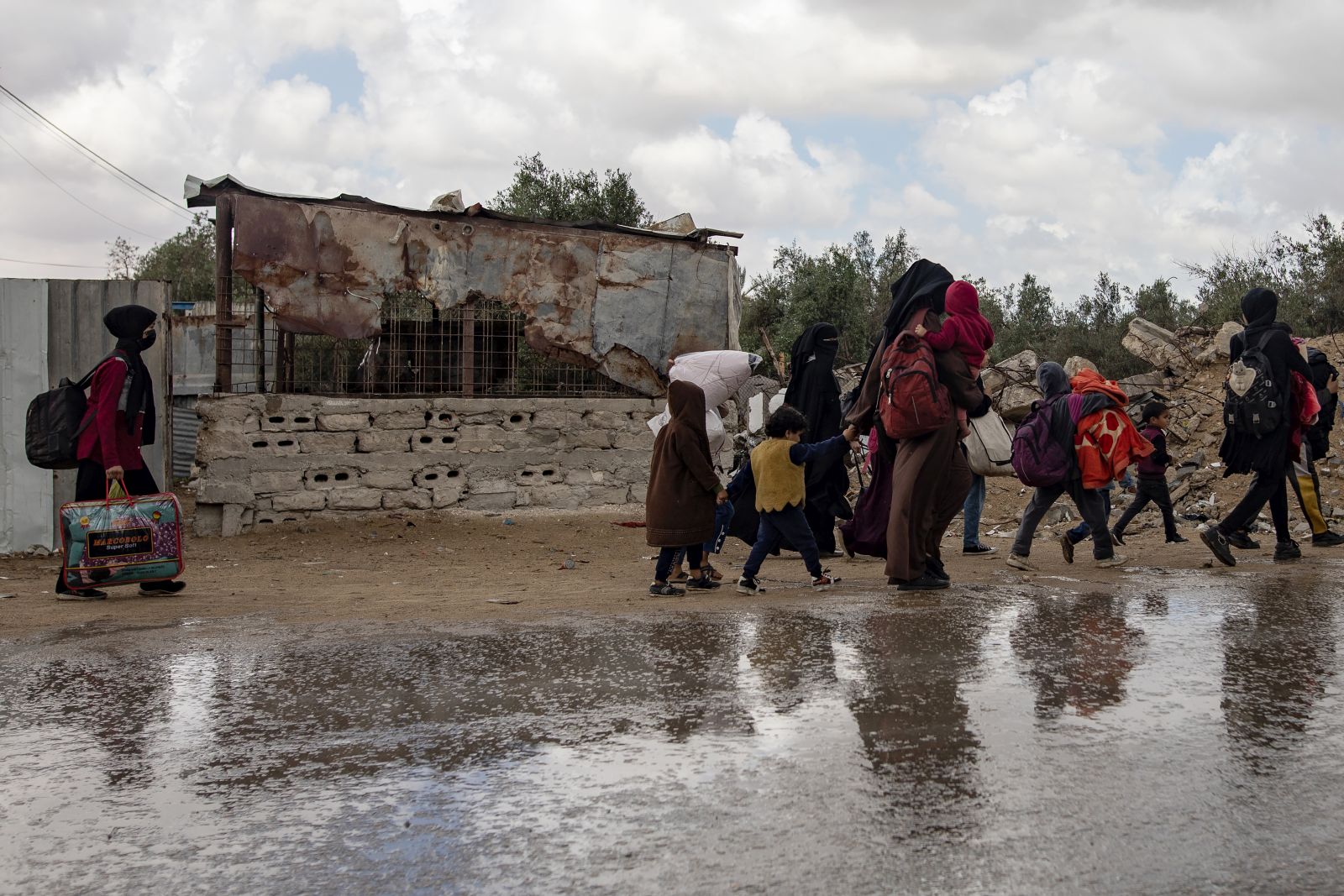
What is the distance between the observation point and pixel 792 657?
4.89 m

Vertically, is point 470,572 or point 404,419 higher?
point 404,419

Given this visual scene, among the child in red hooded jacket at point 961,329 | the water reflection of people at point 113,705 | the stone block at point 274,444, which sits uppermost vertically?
the child in red hooded jacket at point 961,329

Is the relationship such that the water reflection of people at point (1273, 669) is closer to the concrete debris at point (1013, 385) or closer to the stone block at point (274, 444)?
the stone block at point (274, 444)

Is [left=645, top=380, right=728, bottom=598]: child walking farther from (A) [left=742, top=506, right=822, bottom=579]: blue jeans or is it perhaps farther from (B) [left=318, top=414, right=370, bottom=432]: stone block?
(B) [left=318, top=414, right=370, bottom=432]: stone block

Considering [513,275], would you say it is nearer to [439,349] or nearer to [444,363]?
[439,349]

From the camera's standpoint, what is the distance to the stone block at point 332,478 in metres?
11.9

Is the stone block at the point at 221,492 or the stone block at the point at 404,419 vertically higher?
the stone block at the point at 404,419

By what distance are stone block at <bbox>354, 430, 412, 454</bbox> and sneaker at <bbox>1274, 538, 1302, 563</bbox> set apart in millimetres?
8026

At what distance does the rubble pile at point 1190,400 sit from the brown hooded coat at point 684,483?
6.62 m

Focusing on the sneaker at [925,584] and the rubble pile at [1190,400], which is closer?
the sneaker at [925,584]

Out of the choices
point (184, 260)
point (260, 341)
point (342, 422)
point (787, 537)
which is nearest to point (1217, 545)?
point (787, 537)

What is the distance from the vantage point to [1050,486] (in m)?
7.73

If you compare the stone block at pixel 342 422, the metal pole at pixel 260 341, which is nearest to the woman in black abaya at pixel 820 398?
the stone block at pixel 342 422

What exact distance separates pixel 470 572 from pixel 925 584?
4039 mm
